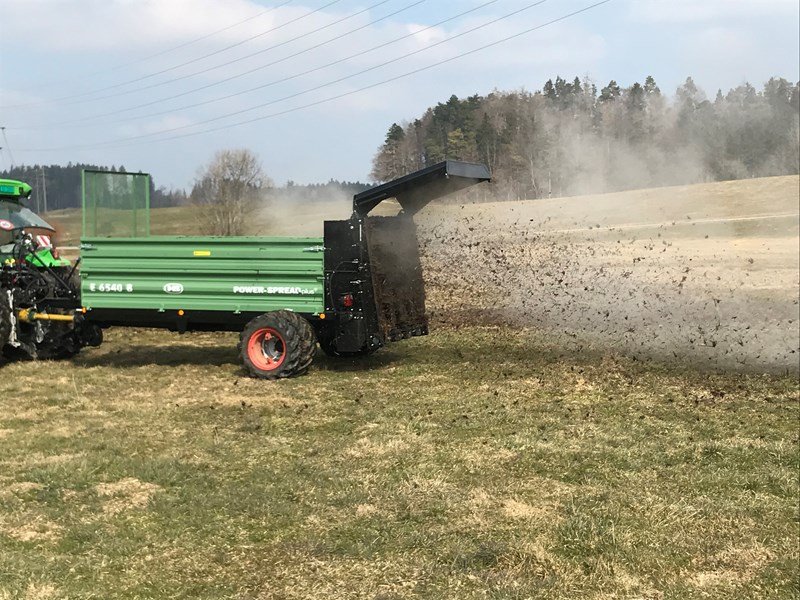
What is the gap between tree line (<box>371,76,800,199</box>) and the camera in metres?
5.73

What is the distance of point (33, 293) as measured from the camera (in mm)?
10875

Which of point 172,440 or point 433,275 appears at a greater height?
point 433,275

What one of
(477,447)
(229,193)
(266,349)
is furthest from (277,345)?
(229,193)

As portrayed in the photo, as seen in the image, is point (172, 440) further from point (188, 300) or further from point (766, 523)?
point (766, 523)

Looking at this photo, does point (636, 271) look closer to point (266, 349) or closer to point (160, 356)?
point (266, 349)

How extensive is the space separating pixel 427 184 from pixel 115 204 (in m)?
4.95

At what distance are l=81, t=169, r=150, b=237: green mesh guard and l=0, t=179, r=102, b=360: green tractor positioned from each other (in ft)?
3.46

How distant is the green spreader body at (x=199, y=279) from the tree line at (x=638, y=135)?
3071mm

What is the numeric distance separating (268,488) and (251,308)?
4533mm

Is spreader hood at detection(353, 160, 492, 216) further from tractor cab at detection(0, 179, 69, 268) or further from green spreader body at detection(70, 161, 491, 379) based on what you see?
tractor cab at detection(0, 179, 69, 268)

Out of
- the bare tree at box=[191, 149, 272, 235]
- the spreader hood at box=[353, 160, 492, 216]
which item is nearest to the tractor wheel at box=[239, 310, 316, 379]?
the spreader hood at box=[353, 160, 492, 216]

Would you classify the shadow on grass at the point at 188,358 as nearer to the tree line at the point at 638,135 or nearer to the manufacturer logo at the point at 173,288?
the manufacturer logo at the point at 173,288

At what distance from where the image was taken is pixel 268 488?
5.42 m

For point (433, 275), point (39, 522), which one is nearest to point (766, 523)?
point (39, 522)
